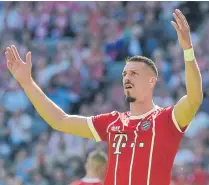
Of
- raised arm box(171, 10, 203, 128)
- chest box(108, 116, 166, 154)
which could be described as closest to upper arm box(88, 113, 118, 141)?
chest box(108, 116, 166, 154)

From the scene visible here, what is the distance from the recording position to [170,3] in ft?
45.4

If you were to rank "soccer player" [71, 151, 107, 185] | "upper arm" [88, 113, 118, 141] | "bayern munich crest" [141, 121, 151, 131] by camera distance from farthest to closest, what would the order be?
"soccer player" [71, 151, 107, 185] → "upper arm" [88, 113, 118, 141] → "bayern munich crest" [141, 121, 151, 131]

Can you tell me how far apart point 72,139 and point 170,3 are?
3.40 metres

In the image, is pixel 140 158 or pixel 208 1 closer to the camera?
pixel 140 158

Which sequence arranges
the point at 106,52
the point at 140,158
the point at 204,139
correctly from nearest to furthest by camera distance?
the point at 140,158 → the point at 204,139 → the point at 106,52

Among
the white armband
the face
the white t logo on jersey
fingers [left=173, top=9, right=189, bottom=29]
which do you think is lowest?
the white t logo on jersey

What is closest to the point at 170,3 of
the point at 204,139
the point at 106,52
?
the point at 106,52

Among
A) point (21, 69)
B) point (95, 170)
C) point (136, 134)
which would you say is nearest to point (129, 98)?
point (136, 134)

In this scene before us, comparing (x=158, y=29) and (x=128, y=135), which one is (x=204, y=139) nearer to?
(x=158, y=29)

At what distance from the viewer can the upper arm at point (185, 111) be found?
4762 millimetres

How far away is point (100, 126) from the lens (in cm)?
532

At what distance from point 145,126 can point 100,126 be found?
428mm

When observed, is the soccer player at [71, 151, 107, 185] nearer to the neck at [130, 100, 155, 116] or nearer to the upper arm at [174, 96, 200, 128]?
the neck at [130, 100, 155, 116]

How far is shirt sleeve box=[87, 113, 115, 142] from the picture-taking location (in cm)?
530
